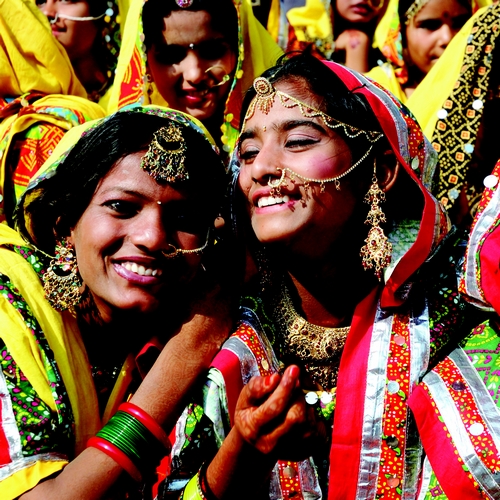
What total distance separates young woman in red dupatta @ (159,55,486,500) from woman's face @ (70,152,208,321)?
292mm

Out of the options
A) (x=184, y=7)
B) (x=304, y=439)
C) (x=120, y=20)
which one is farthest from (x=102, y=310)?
(x=120, y=20)

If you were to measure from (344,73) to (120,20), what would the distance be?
7.48 feet

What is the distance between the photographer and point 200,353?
3.19 m

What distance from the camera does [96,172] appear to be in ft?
10.8

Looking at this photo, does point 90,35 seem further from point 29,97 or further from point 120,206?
point 120,206

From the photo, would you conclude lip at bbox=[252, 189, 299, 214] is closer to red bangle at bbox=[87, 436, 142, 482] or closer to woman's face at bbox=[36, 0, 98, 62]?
red bangle at bbox=[87, 436, 142, 482]

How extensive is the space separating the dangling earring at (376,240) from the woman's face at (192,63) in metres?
1.46

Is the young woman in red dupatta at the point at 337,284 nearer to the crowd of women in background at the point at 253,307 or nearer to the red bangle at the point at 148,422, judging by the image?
the crowd of women in background at the point at 253,307

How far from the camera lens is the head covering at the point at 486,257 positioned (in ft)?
9.25

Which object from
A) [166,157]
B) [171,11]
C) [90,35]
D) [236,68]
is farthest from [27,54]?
[166,157]

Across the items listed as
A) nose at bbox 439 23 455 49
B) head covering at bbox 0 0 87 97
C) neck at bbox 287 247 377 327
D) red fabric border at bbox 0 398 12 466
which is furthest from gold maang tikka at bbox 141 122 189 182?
nose at bbox 439 23 455 49

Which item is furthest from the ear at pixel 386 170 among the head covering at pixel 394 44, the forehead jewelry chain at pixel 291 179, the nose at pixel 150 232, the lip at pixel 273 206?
the head covering at pixel 394 44

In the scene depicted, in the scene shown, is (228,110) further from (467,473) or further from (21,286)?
(467,473)

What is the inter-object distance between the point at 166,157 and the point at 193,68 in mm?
1304
